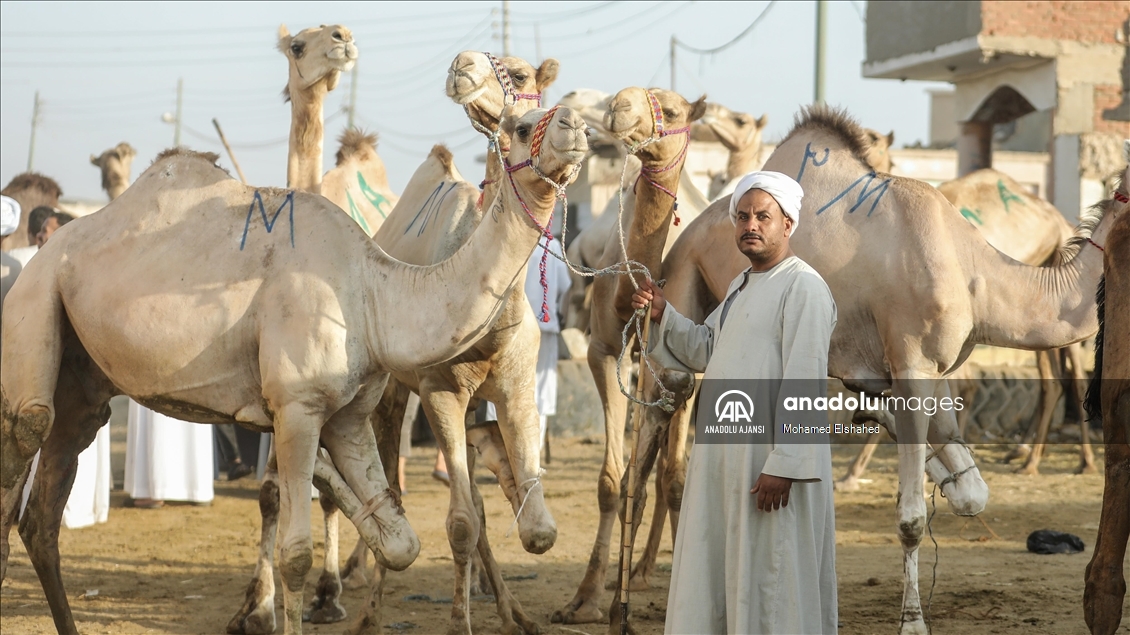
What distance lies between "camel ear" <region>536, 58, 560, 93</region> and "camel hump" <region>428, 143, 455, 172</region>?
96 centimetres

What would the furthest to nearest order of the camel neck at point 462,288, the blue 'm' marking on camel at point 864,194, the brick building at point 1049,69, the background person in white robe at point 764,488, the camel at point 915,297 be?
the brick building at point 1049,69 → the blue 'm' marking on camel at point 864,194 → the camel at point 915,297 → the camel neck at point 462,288 → the background person in white robe at point 764,488

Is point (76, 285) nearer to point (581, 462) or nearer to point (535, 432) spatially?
point (535, 432)

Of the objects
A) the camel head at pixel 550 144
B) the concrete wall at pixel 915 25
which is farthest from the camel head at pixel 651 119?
the concrete wall at pixel 915 25

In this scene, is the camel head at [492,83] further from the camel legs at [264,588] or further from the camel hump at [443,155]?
the camel legs at [264,588]

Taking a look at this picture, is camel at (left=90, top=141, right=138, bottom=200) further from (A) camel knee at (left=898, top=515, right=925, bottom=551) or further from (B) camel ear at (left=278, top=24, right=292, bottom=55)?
(A) camel knee at (left=898, top=515, right=925, bottom=551)

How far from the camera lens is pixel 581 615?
626 cm

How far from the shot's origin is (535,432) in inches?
211

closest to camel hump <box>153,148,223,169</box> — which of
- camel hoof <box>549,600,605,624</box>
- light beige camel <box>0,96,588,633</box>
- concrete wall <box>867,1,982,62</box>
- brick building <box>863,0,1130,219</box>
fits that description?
light beige camel <box>0,96,588,633</box>

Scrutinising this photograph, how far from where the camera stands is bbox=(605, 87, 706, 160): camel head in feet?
17.7

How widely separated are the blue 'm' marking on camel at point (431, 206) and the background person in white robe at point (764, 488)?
2222mm

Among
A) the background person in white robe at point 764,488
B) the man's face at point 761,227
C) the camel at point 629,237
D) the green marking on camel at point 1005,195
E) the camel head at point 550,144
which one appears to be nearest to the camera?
the background person in white robe at point 764,488

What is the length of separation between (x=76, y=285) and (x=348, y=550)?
150 inches

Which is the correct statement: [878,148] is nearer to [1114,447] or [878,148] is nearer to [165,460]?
[1114,447]

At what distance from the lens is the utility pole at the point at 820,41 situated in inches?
711
